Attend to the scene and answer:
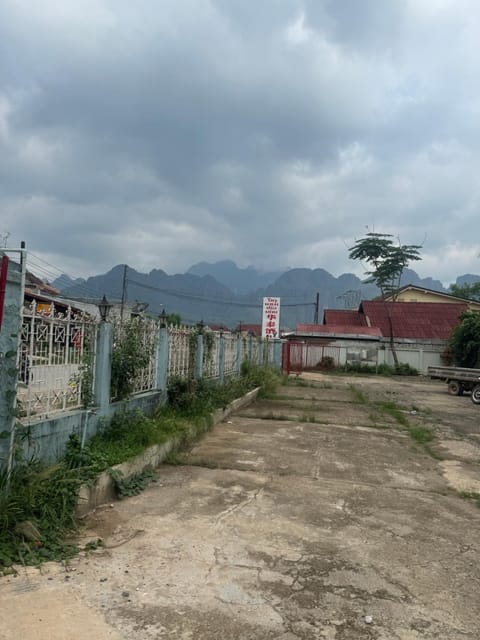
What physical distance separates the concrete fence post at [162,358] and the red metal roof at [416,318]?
2542cm

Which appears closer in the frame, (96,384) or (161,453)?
(96,384)

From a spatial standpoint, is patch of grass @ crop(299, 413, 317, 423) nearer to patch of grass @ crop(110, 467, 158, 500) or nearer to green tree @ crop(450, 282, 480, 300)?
patch of grass @ crop(110, 467, 158, 500)

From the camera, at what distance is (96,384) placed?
5.33 metres

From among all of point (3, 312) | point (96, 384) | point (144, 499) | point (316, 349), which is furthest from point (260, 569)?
point (316, 349)

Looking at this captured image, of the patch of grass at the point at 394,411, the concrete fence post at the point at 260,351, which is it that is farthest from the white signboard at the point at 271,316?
the patch of grass at the point at 394,411

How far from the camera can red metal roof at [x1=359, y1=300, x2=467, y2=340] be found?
3077 centimetres

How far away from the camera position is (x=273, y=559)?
133 inches

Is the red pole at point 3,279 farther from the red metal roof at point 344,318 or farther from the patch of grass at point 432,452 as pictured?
the red metal roof at point 344,318

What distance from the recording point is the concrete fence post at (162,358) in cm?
738

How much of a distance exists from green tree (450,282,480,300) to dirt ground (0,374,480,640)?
143ft

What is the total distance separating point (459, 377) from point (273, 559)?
49.0 ft

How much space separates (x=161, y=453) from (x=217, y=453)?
0.93 meters

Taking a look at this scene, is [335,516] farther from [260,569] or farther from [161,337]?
[161,337]

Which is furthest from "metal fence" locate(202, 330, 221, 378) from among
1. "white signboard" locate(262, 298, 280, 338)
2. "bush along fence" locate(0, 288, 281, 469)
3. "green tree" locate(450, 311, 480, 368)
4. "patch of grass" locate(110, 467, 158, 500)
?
"green tree" locate(450, 311, 480, 368)
